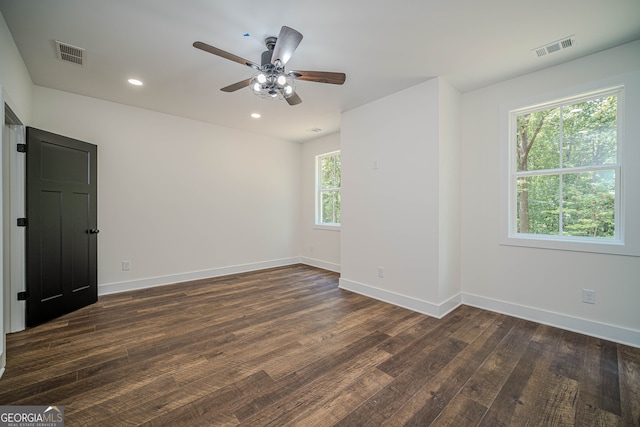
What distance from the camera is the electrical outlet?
2581mm

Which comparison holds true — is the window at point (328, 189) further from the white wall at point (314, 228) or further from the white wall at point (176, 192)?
the white wall at point (176, 192)

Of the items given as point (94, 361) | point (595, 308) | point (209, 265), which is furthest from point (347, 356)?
point (209, 265)

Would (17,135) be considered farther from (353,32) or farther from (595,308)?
(595,308)

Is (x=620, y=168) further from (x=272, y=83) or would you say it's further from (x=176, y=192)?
(x=176, y=192)

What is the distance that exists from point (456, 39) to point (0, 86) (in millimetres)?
3713

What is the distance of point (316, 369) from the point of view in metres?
2.05

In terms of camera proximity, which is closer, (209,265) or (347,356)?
(347,356)

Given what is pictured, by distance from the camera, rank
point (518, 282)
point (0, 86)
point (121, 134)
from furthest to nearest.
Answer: point (121, 134) → point (518, 282) → point (0, 86)

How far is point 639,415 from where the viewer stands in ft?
5.28

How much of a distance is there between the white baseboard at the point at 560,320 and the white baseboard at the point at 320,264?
7.80 ft

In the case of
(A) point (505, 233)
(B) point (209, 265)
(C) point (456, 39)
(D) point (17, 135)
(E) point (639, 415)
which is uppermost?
(C) point (456, 39)

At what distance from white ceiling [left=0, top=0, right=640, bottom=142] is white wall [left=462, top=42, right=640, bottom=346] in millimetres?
176

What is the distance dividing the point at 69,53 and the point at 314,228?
4.35 meters

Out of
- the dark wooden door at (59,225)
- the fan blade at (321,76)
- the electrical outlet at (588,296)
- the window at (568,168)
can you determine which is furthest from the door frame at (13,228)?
the electrical outlet at (588,296)
